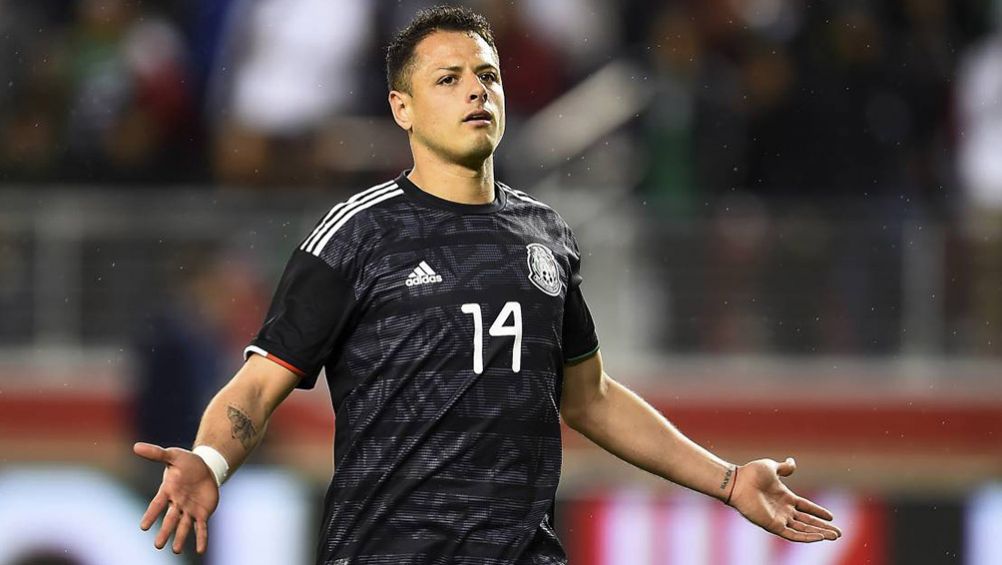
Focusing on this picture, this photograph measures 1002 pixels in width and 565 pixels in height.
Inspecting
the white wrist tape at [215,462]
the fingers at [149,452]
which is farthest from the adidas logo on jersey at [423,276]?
the fingers at [149,452]

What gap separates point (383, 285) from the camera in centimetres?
465

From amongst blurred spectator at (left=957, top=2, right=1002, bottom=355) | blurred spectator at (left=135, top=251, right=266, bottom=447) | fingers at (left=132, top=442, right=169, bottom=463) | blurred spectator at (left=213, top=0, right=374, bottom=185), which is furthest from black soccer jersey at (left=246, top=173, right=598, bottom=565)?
blurred spectator at (left=957, top=2, right=1002, bottom=355)

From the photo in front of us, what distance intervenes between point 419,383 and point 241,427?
45cm

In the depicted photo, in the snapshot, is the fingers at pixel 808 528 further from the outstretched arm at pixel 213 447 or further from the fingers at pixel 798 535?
the outstretched arm at pixel 213 447

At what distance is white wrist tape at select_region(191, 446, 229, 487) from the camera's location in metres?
4.38

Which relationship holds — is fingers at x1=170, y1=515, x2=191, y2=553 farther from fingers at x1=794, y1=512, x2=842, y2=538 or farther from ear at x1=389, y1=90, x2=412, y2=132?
fingers at x1=794, y1=512, x2=842, y2=538

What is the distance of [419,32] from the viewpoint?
493 centimetres

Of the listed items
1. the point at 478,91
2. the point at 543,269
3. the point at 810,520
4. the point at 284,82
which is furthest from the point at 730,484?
the point at 284,82

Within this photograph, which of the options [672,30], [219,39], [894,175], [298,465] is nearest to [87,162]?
[219,39]

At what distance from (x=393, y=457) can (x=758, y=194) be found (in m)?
6.84

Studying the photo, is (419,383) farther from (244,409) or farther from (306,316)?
(244,409)

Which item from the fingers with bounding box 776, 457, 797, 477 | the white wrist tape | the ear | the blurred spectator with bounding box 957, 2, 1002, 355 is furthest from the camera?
the blurred spectator with bounding box 957, 2, 1002, 355

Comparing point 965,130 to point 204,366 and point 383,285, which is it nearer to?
point 204,366

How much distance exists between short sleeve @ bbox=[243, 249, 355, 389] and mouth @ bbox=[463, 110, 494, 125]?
524 millimetres
